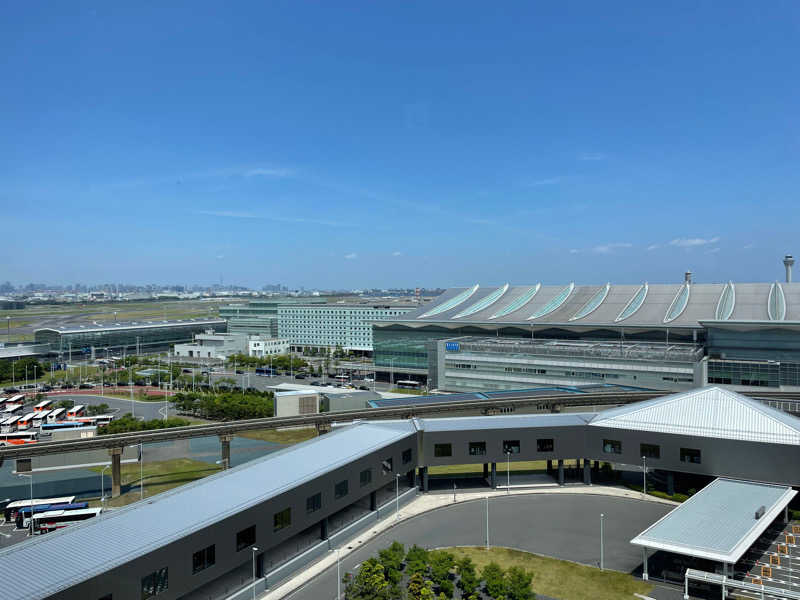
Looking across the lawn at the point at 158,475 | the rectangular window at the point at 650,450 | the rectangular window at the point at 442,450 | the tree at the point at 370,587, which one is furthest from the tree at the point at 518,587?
the lawn at the point at 158,475

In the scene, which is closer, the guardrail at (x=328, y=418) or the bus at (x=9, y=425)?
the guardrail at (x=328, y=418)

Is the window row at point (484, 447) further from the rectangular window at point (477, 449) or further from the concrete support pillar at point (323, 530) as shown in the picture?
the concrete support pillar at point (323, 530)

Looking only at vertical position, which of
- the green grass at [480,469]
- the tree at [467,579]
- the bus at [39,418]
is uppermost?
the tree at [467,579]

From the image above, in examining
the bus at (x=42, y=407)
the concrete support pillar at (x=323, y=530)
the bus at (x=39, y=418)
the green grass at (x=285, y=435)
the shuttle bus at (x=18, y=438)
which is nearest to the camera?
the concrete support pillar at (x=323, y=530)

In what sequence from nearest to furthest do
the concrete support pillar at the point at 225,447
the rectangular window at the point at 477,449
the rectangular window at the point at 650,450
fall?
the rectangular window at the point at 650,450, the rectangular window at the point at 477,449, the concrete support pillar at the point at 225,447

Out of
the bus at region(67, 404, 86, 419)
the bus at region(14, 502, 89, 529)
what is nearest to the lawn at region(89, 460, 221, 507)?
the bus at region(14, 502, 89, 529)

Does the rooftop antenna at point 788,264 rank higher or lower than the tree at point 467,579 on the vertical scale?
higher

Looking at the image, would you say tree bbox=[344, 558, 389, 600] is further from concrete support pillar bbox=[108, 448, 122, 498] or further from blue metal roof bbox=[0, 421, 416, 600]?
concrete support pillar bbox=[108, 448, 122, 498]
